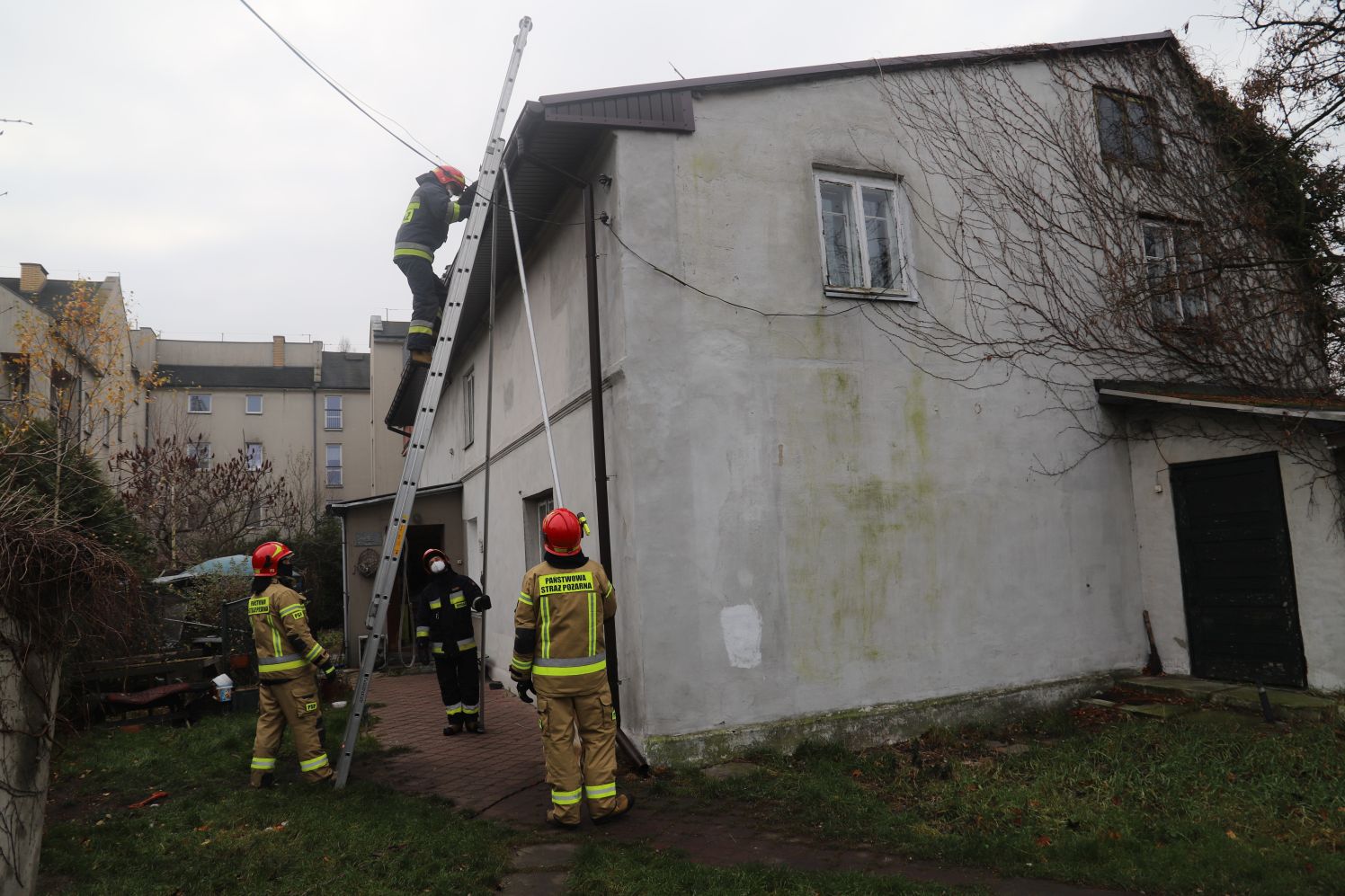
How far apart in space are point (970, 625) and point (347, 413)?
36.3 m

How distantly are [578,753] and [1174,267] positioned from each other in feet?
29.9

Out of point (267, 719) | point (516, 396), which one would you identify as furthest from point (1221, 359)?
point (267, 719)

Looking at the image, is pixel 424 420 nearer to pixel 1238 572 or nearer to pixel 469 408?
pixel 469 408

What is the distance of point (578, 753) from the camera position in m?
5.95

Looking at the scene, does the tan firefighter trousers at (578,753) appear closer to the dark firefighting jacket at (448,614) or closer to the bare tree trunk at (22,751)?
the bare tree trunk at (22,751)

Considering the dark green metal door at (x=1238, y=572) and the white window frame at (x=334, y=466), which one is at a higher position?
the white window frame at (x=334, y=466)

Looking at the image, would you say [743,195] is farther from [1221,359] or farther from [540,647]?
[1221,359]

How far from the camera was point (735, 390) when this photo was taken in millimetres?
7691

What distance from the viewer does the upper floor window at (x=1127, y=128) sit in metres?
10.3

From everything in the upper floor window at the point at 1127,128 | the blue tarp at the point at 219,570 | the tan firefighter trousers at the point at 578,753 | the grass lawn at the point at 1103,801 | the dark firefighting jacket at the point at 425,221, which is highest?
the upper floor window at the point at 1127,128

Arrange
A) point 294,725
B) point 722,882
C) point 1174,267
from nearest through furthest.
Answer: point 722,882
point 294,725
point 1174,267

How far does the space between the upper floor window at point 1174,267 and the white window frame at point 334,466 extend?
117 ft

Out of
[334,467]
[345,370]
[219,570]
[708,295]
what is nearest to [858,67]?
[708,295]

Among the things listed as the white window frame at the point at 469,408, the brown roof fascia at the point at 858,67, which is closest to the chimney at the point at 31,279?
the white window frame at the point at 469,408
